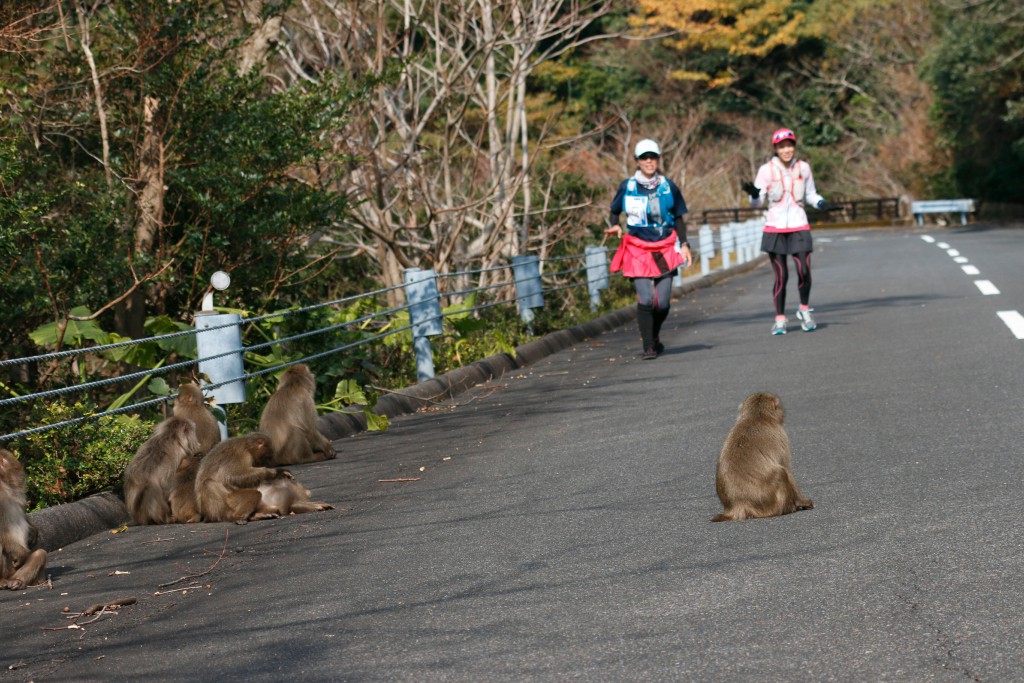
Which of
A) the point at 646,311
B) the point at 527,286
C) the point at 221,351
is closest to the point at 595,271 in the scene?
the point at 527,286

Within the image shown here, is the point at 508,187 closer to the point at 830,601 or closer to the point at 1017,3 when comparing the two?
the point at 830,601

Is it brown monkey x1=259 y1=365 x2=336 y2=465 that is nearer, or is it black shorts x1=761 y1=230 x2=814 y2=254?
brown monkey x1=259 y1=365 x2=336 y2=465

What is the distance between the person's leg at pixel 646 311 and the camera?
45.2 feet

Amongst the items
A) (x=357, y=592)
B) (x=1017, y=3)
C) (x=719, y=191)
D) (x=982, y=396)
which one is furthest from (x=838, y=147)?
(x=357, y=592)

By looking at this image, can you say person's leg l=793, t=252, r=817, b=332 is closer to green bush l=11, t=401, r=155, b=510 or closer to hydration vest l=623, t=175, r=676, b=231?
hydration vest l=623, t=175, r=676, b=231

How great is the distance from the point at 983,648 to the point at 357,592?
8.12 ft

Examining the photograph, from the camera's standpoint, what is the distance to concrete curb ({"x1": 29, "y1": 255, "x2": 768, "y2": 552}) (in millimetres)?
7297

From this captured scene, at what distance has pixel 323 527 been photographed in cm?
714

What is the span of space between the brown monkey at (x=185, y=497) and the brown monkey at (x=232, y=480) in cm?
6

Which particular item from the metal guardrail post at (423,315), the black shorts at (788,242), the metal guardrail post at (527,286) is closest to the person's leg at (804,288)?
the black shorts at (788,242)

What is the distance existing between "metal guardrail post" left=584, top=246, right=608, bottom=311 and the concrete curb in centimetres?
33

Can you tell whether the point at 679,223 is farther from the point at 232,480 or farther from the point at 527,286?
the point at 232,480

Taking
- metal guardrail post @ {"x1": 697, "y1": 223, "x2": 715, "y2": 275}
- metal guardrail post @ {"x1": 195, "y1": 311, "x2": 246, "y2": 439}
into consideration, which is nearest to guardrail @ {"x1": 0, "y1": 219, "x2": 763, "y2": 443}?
metal guardrail post @ {"x1": 195, "y1": 311, "x2": 246, "y2": 439}

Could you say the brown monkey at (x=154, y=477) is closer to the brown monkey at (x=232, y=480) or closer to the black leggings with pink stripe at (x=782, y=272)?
the brown monkey at (x=232, y=480)
